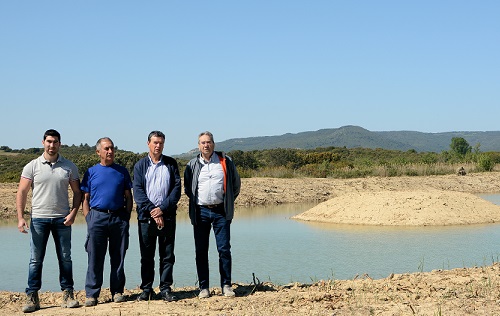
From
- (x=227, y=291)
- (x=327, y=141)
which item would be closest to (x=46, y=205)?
(x=227, y=291)

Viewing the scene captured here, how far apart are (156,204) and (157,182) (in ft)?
0.75

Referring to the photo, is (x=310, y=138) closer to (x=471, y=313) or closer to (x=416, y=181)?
(x=416, y=181)

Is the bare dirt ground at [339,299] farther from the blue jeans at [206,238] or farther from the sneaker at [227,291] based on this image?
the blue jeans at [206,238]

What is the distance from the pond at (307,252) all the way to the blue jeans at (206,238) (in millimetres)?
1480

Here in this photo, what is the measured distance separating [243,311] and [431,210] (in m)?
11.8

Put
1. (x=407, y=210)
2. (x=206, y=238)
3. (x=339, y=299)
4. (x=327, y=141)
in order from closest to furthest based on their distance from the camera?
1. (x=339, y=299)
2. (x=206, y=238)
3. (x=407, y=210)
4. (x=327, y=141)

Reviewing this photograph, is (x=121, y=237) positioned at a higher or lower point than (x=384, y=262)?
higher

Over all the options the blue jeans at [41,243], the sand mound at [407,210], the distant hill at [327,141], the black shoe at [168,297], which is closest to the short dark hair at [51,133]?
the blue jeans at [41,243]

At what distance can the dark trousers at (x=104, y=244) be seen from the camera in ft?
21.4

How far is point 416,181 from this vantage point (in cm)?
2914

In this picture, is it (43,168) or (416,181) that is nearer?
(43,168)

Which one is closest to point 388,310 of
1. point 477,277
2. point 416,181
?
point 477,277

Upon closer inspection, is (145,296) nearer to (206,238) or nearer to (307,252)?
(206,238)

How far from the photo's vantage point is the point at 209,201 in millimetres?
6762
